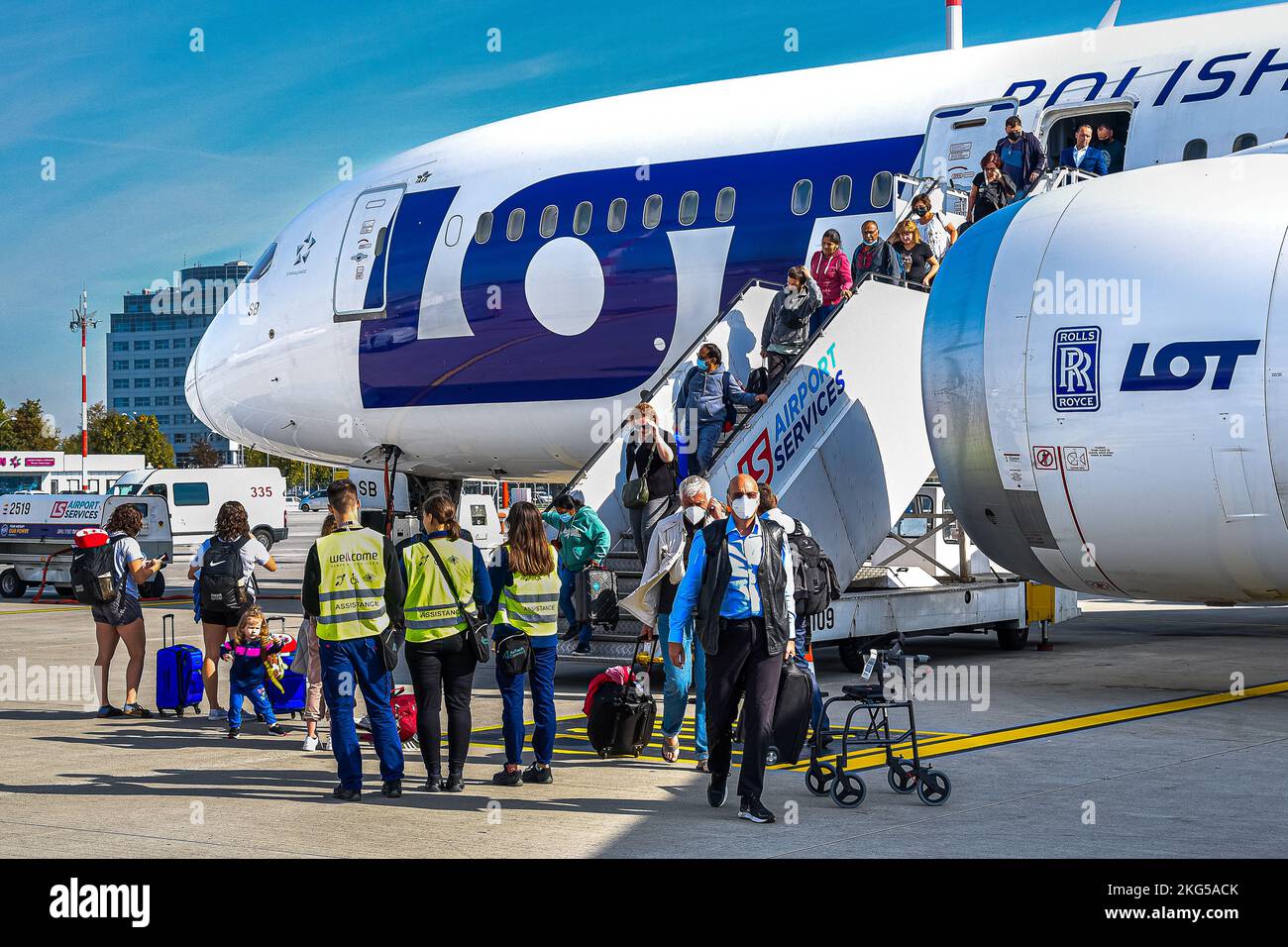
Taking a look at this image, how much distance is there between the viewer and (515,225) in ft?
60.1

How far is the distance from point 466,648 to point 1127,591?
560 cm

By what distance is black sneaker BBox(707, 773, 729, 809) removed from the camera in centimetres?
845

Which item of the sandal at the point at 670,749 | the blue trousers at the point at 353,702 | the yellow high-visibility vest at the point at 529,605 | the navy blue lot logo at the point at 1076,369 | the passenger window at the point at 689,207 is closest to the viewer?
the blue trousers at the point at 353,702

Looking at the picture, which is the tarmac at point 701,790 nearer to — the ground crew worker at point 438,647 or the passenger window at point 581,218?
the ground crew worker at point 438,647

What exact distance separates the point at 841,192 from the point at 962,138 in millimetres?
1348

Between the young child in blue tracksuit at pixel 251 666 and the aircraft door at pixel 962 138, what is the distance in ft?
26.4

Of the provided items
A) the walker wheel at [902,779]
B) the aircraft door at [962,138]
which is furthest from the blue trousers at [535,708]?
the aircraft door at [962,138]

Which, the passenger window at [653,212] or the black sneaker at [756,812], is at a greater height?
the passenger window at [653,212]

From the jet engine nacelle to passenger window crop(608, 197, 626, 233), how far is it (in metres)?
5.70

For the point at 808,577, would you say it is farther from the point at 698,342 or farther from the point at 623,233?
the point at 623,233

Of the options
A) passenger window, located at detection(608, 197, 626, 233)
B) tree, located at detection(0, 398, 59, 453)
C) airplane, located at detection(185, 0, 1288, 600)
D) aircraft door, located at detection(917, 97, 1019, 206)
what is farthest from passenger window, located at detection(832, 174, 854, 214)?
tree, located at detection(0, 398, 59, 453)

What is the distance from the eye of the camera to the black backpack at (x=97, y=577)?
40.8 ft

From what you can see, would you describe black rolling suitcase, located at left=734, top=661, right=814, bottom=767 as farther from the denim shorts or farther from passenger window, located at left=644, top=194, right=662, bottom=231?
passenger window, located at left=644, top=194, right=662, bottom=231
